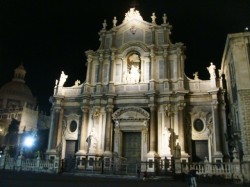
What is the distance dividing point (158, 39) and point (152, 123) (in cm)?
832

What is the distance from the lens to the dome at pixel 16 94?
53.8m

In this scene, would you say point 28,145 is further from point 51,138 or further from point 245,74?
point 245,74

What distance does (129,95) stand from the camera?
23.9 m

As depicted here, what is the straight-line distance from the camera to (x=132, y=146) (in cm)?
2339

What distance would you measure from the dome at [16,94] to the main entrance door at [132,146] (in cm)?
3536

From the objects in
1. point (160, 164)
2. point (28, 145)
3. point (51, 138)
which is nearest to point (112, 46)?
point (51, 138)

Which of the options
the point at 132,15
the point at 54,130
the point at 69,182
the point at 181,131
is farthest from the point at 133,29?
the point at 69,182

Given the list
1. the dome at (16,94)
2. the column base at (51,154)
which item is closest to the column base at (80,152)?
the column base at (51,154)

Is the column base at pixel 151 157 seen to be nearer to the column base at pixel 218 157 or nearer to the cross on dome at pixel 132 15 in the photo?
the column base at pixel 218 157

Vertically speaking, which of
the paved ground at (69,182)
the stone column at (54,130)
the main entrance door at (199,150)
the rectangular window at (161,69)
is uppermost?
the rectangular window at (161,69)

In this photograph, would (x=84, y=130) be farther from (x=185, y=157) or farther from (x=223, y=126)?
(x=223, y=126)

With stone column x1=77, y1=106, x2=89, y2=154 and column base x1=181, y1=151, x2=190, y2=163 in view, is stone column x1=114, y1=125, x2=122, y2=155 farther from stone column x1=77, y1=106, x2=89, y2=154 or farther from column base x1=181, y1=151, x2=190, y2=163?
column base x1=181, y1=151, x2=190, y2=163

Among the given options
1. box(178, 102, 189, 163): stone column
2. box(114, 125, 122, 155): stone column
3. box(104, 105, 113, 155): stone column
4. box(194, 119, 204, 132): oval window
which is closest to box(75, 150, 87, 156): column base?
box(104, 105, 113, 155): stone column

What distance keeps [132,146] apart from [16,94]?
130 ft
